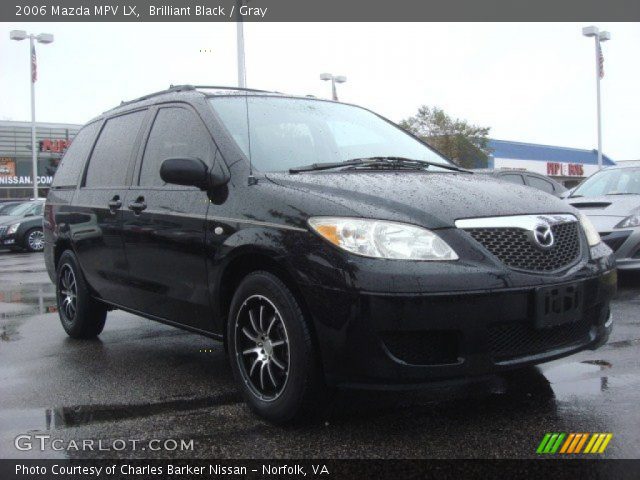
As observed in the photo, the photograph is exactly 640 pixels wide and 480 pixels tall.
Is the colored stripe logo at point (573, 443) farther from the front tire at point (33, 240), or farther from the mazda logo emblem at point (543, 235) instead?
the front tire at point (33, 240)

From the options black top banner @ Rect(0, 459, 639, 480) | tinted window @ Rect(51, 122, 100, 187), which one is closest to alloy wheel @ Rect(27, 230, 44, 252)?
tinted window @ Rect(51, 122, 100, 187)

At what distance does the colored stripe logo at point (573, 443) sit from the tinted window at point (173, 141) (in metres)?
2.31

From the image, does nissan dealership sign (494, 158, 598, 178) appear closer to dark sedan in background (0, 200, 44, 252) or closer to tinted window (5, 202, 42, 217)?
tinted window (5, 202, 42, 217)

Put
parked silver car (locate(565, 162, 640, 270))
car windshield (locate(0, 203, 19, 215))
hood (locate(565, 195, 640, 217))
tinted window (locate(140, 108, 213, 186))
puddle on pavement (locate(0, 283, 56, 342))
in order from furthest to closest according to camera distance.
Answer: car windshield (locate(0, 203, 19, 215)) → hood (locate(565, 195, 640, 217)) → parked silver car (locate(565, 162, 640, 270)) → puddle on pavement (locate(0, 283, 56, 342)) → tinted window (locate(140, 108, 213, 186))

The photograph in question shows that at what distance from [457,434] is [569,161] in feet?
183

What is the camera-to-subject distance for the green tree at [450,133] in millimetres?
36969

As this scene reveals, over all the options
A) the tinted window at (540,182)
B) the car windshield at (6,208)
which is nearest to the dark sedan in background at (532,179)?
Result: the tinted window at (540,182)

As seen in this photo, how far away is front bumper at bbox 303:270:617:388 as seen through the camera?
305 centimetres

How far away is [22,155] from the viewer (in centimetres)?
4669

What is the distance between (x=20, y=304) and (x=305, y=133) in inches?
206

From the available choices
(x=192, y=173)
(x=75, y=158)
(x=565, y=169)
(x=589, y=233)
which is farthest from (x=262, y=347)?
(x=565, y=169)

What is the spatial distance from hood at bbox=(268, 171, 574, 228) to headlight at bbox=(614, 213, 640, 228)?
13.8 ft

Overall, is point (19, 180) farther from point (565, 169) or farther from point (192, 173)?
point (192, 173)

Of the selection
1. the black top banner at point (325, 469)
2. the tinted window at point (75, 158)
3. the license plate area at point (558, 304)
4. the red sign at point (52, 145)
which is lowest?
the black top banner at point (325, 469)
